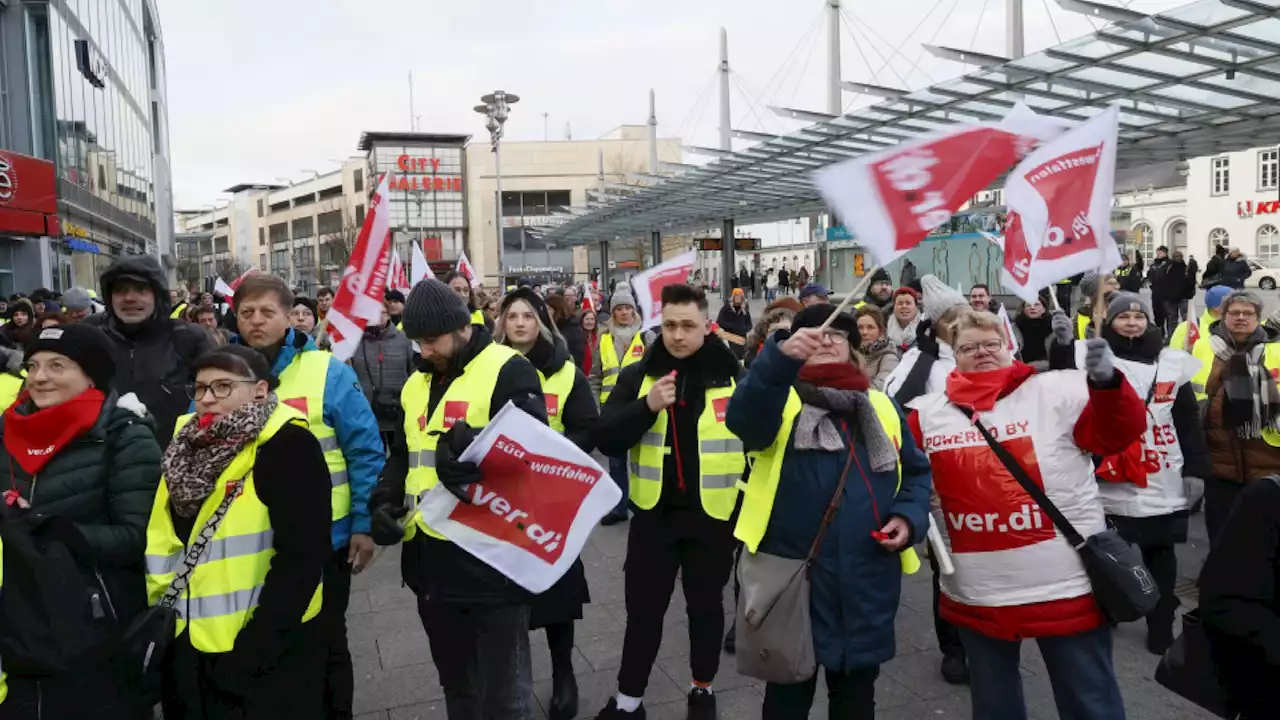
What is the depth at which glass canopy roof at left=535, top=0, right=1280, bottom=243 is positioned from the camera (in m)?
10.6

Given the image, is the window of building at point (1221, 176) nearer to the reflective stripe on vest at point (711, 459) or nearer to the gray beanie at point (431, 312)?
the reflective stripe on vest at point (711, 459)

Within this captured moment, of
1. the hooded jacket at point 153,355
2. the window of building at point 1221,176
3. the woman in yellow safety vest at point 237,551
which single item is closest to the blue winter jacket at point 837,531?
the woman in yellow safety vest at point 237,551

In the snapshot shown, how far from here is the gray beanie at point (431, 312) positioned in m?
3.27

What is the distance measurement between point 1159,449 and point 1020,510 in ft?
7.26

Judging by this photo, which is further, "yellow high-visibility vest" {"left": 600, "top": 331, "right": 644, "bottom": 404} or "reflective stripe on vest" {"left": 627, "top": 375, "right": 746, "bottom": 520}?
"yellow high-visibility vest" {"left": 600, "top": 331, "right": 644, "bottom": 404}

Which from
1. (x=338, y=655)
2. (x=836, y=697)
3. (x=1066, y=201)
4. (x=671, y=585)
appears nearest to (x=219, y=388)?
(x=338, y=655)

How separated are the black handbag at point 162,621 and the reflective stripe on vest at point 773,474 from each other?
5.57 feet

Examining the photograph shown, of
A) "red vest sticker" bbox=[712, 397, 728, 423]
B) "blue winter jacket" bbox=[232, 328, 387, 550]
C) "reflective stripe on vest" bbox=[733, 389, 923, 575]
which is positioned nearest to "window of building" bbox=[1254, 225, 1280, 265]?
"red vest sticker" bbox=[712, 397, 728, 423]

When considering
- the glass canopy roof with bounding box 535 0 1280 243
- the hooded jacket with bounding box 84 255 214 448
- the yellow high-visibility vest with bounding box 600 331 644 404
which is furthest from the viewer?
the glass canopy roof with bounding box 535 0 1280 243

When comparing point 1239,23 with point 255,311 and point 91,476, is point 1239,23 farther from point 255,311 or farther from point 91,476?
point 91,476

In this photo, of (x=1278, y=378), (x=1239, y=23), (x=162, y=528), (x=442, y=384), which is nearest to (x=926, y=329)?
(x=1278, y=378)

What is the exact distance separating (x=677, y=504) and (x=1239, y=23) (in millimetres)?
10127

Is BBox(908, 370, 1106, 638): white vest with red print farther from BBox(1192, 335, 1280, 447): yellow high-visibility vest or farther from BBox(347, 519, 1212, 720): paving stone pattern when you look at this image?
BBox(1192, 335, 1280, 447): yellow high-visibility vest

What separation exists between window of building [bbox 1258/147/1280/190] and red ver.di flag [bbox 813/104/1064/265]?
60.6 meters
